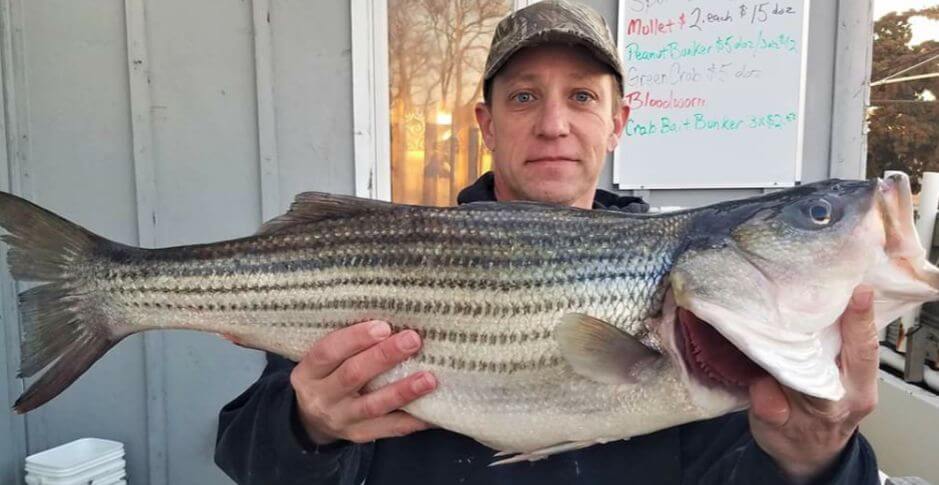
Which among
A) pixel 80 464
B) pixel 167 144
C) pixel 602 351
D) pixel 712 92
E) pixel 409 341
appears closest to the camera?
pixel 602 351

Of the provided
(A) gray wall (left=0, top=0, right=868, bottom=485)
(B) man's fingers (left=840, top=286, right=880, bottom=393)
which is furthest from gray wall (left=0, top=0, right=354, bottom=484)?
(B) man's fingers (left=840, top=286, right=880, bottom=393)

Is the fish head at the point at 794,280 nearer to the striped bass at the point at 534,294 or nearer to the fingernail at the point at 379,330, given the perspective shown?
the striped bass at the point at 534,294

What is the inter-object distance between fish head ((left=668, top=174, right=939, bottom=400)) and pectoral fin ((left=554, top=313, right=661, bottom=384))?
0.29ft

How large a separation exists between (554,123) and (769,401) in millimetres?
1057

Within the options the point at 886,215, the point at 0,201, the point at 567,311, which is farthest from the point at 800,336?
the point at 0,201

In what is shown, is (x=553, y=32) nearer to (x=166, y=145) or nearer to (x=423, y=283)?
(x=423, y=283)

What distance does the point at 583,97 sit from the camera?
6.93ft

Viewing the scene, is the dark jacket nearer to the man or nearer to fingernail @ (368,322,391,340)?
the man

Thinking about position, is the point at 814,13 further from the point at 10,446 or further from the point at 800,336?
the point at 10,446

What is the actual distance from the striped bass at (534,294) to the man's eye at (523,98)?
0.63 meters

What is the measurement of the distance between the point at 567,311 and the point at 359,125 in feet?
8.36

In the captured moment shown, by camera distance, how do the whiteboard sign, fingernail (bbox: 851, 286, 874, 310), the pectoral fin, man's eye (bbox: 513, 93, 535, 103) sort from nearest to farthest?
1. fingernail (bbox: 851, 286, 874, 310)
2. the pectoral fin
3. man's eye (bbox: 513, 93, 535, 103)
4. the whiteboard sign

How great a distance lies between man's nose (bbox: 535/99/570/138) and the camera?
2020mm

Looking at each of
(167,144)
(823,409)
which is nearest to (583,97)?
(823,409)
